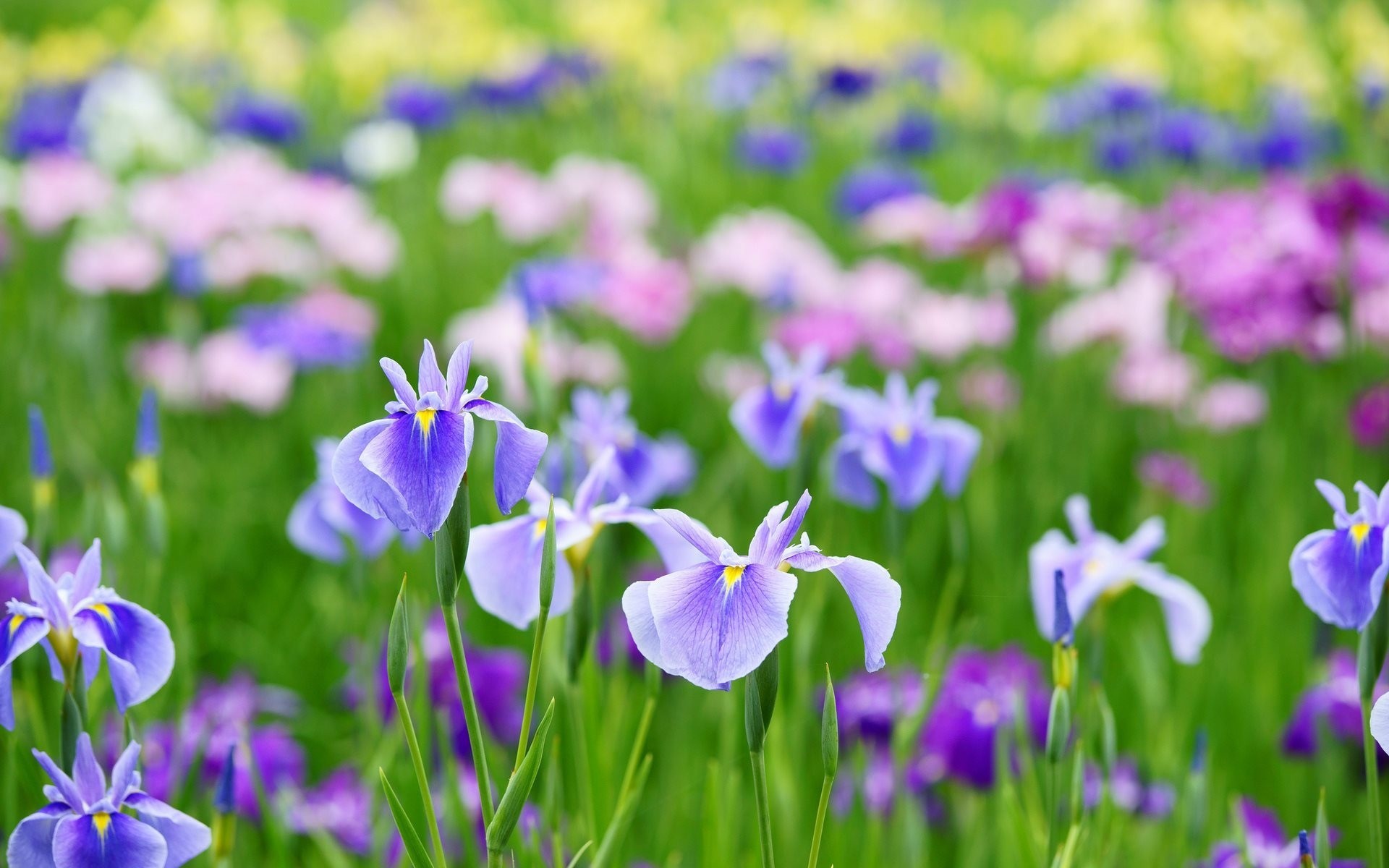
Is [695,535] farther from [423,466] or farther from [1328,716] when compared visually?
[1328,716]

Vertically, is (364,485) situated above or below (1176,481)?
above

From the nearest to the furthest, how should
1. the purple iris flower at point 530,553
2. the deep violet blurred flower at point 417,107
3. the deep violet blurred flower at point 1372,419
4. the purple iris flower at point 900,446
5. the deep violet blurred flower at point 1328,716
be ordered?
the purple iris flower at point 530,553, the purple iris flower at point 900,446, the deep violet blurred flower at point 1328,716, the deep violet blurred flower at point 1372,419, the deep violet blurred flower at point 417,107

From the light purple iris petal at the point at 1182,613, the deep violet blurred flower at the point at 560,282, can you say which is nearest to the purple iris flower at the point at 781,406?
the light purple iris petal at the point at 1182,613

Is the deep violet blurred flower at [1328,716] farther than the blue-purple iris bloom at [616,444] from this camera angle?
Yes

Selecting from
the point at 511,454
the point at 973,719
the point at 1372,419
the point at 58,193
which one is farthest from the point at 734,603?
the point at 58,193

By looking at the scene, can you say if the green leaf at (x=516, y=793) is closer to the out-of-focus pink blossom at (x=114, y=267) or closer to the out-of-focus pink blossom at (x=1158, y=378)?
the out-of-focus pink blossom at (x=1158, y=378)

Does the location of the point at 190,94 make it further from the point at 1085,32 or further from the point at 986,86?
the point at 1085,32

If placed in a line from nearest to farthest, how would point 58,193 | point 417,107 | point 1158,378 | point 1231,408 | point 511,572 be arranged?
point 511,572, point 1231,408, point 1158,378, point 58,193, point 417,107

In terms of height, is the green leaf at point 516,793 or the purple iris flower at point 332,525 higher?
the green leaf at point 516,793
